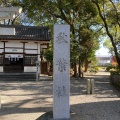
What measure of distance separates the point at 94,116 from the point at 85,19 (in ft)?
61.6

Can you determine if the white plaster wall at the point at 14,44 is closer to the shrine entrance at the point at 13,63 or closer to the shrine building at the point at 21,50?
the shrine building at the point at 21,50

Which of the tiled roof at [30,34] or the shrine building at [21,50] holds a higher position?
the tiled roof at [30,34]

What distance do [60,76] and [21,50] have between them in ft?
57.7

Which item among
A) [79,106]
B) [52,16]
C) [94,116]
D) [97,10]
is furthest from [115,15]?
[94,116]

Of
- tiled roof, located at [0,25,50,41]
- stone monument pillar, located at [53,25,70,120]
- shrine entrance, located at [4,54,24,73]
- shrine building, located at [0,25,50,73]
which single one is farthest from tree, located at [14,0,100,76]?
stone monument pillar, located at [53,25,70,120]

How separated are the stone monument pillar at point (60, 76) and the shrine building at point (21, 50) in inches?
650

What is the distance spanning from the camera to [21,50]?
2508cm

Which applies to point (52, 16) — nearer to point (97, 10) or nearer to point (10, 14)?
point (97, 10)

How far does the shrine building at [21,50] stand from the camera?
24.7 meters

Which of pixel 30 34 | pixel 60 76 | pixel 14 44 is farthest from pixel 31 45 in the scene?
pixel 60 76

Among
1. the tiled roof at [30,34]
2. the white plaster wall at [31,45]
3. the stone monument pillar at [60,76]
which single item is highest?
the tiled roof at [30,34]

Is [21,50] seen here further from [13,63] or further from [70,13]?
[70,13]

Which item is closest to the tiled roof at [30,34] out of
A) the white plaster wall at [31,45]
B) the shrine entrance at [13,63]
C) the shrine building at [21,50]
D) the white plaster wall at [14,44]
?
the shrine building at [21,50]

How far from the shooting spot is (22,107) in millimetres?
10438
